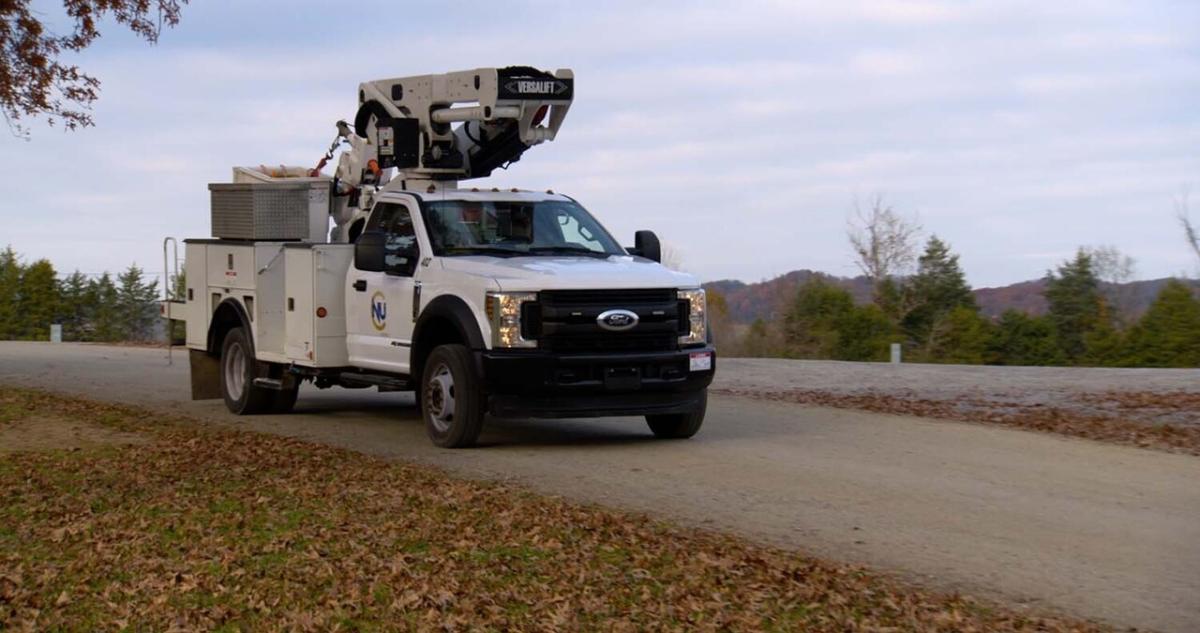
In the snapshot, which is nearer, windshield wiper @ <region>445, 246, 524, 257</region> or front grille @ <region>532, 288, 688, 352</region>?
front grille @ <region>532, 288, 688, 352</region>

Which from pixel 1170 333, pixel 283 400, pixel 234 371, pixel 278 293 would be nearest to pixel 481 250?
pixel 278 293

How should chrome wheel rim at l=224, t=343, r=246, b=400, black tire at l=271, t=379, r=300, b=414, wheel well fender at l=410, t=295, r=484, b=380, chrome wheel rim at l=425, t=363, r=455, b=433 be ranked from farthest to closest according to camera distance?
chrome wheel rim at l=224, t=343, r=246, b=400
black tire at l=271, t=379, r=300, b=414
chrome wheel rim at l=425, t=363, r=455, b=433
wheel well fender at l=410, t=295, r=484, b=380

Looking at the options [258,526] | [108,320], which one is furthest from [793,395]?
[108,320]

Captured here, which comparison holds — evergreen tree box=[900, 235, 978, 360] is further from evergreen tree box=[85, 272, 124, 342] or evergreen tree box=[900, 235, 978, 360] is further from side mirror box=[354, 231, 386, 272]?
side mirror box=[354, 231, 386, 272]

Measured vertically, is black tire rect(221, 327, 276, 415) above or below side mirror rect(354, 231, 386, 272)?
below

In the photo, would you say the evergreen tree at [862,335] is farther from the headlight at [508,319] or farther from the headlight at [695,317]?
the headlight at [508,319]

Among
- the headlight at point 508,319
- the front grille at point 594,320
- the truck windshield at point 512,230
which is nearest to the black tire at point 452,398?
the headlight at point 508,319

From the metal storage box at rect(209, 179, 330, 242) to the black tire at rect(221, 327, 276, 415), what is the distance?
1.16 meters

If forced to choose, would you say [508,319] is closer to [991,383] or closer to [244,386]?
[244,386]

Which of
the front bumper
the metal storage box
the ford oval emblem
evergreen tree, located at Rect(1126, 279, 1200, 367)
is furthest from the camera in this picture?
evergreen tree, located at Rect(1126, 279, 1200, 367)

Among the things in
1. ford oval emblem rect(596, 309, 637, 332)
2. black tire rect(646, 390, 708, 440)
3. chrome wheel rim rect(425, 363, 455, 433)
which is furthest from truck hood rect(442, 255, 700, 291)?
black tire rect(646, 390, 708, 440)

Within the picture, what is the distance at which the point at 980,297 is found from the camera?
148 feet

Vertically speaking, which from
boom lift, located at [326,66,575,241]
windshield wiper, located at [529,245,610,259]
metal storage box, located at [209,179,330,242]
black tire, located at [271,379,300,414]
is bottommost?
black tire, located at [271,379,300,414]

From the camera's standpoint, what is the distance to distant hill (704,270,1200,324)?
1658 inches
